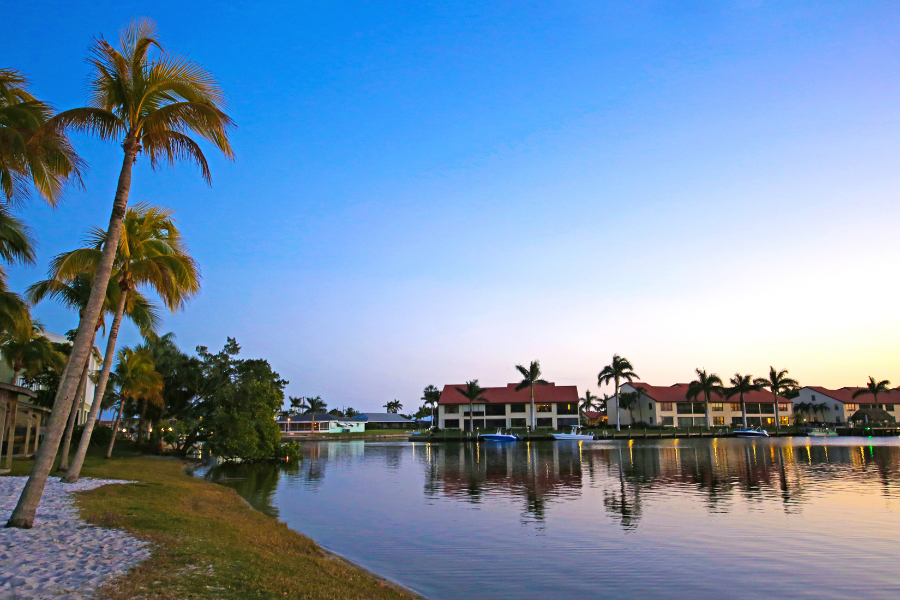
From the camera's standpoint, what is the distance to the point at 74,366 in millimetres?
13398

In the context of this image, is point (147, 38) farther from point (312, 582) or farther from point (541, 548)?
point (541, 548)

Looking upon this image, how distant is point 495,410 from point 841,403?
77.9 meters

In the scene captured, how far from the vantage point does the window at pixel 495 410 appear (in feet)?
385

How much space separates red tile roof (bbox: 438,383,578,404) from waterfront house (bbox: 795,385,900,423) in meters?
60.6

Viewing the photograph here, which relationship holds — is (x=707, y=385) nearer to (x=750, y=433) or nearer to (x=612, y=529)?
(x=750, y=433)

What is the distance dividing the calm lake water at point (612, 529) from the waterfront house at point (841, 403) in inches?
4259

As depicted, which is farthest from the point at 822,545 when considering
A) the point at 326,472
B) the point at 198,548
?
the point at 326,472

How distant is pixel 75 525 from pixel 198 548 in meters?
3.16

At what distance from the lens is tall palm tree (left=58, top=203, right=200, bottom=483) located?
2194 centimetres

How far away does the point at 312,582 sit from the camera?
35.1 ft

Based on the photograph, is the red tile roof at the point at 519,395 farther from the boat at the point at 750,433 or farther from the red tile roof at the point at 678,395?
the boat at the point at 750,433

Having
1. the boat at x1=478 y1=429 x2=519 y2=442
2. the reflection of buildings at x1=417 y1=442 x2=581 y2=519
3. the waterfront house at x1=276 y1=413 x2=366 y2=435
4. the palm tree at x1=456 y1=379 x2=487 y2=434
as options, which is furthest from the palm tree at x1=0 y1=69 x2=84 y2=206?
the waterfront house at x1=276 y1=413 x2=366 y2=435

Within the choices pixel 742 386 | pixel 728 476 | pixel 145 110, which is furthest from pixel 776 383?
pixel 145 110

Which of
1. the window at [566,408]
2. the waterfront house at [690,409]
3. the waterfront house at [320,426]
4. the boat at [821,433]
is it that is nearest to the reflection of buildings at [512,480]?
the window at [566,408]
